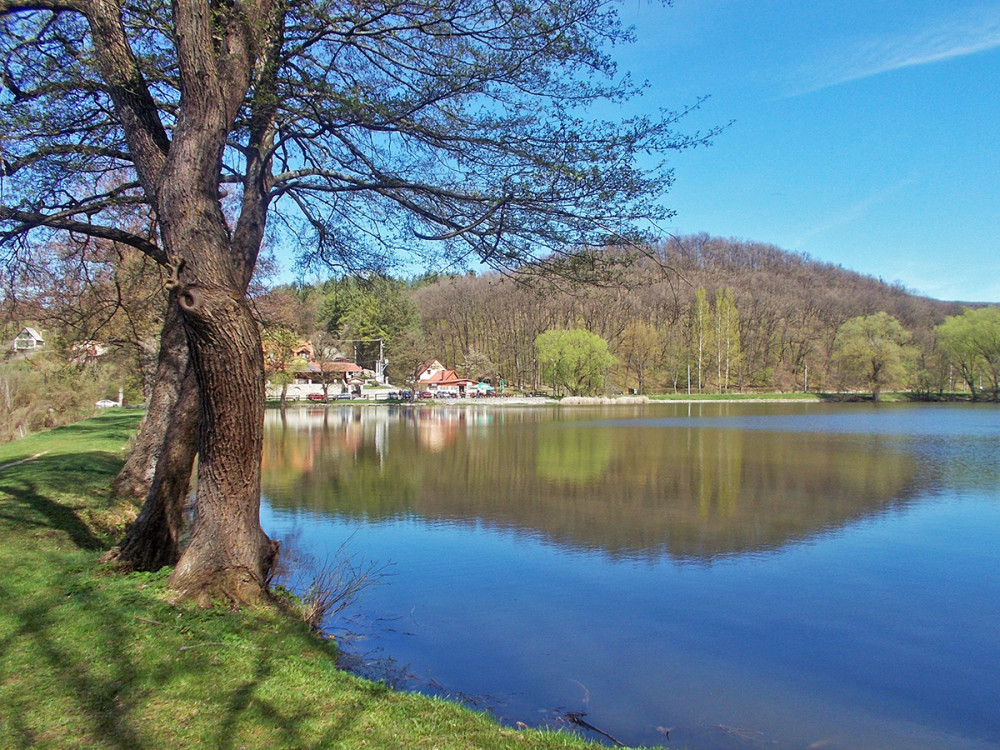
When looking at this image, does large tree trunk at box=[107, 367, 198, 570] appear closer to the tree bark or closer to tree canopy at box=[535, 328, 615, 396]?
the tree bark

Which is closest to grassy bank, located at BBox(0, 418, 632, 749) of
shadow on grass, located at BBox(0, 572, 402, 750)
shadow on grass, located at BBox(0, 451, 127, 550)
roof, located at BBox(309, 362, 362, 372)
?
shadow on grass, located at BBox(0, 572, 402, 750)

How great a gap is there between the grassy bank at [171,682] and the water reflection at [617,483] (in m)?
6.22

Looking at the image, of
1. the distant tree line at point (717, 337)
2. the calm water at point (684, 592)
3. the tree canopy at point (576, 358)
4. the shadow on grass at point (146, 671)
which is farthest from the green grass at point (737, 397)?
the shadow on grass at point (146, 671)

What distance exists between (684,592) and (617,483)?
7.55 meters

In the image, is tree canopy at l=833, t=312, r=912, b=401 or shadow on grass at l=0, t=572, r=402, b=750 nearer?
shadow on grass at l=0, t=572, r=402, b=750

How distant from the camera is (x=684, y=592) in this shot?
26.4 feet

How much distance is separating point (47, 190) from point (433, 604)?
5802mm

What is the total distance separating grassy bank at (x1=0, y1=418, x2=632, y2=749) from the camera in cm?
320

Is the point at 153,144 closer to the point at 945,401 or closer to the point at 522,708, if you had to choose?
the point at 522,708

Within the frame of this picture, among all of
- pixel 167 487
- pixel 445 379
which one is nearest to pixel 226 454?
pixel 167 487

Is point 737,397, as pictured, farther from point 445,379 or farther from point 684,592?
point 684,592

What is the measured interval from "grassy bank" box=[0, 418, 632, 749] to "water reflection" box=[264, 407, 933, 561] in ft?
20.4

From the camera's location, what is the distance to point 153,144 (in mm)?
5230

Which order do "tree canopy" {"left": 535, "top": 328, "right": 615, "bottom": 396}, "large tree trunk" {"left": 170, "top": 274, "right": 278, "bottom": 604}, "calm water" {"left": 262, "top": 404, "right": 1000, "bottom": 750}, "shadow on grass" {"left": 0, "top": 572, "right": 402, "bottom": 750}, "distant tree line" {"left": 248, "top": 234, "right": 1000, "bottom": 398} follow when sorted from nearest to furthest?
"shadow on grass" {"left": 0, "top": 572, "right": 402, "bottom": 750}
"large tree trunk" {"left": 170, "top": 274, "right": 278, "bottom": 604}
"calm water" {"left": 262, "top": 404, "right": 1000, "bottom": 750}
"distant tree line" {"left": 248, "top": 234, "right": 1000, "bottom": 398}
"tree canopy" {"left": 535, "top": 328, "right": 615, "bottom": 396}
